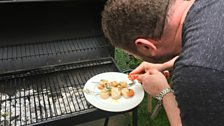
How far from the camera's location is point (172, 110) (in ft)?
4.06

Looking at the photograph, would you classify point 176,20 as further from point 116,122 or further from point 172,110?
point 116,122

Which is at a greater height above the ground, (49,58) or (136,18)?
(49,58)

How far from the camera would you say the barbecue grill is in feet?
5.05

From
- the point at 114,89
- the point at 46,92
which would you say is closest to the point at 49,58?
the point at 46,92

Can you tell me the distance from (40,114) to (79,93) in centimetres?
29

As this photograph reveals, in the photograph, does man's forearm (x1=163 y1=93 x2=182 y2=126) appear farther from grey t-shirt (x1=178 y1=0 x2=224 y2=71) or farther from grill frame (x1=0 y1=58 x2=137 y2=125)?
grey t-shirt (x1=178 y1=0 x2=224 y2=71)

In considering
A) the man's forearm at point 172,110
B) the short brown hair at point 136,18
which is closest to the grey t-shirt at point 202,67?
the short brown hair at point 136,18

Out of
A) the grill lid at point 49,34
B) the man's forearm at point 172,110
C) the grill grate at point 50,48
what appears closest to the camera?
the man's forearm at point 172,110

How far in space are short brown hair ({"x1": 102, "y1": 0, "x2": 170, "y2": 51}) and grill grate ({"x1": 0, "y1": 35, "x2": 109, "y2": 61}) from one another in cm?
111

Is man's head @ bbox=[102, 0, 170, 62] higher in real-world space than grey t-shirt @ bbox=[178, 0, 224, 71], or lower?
higher

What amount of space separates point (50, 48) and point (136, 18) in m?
1.26

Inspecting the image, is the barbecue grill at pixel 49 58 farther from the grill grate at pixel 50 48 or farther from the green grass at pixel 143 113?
the green grass at pixel 143 113

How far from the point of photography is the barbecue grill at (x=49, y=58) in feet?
Answer: 5.05

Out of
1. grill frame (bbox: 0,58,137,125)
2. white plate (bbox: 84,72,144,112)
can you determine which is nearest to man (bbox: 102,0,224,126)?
white plate (bbox: 84,72,144,112)
